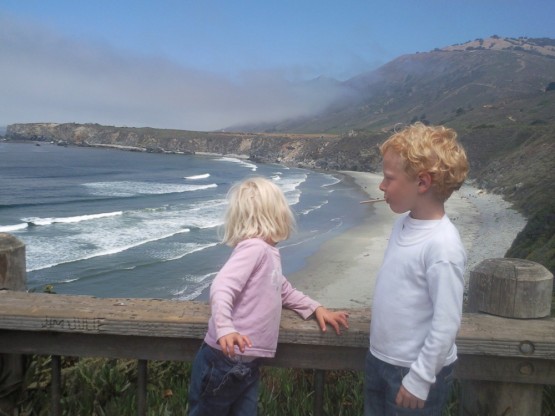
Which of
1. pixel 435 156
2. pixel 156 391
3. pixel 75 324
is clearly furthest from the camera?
pixel 156 391

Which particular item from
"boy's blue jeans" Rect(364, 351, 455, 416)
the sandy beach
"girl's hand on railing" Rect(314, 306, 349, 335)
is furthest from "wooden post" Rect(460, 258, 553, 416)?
the sandy beach

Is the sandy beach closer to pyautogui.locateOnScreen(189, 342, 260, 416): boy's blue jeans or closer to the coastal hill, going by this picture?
the coastal hill

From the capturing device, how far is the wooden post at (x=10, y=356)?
223 centimetres

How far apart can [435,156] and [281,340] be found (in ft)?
2.95

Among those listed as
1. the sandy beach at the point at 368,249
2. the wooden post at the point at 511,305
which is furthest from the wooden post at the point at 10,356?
the sandy beach at the point at 368,249

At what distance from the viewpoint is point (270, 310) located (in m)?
2.13

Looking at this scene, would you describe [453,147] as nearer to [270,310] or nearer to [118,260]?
[270,310]

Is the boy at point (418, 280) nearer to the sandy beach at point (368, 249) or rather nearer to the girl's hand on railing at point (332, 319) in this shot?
the girl's hand on railing at point (332, 319)

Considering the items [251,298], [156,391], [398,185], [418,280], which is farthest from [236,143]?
[418,280]

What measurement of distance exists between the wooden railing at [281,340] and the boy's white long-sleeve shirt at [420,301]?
0.16 metres

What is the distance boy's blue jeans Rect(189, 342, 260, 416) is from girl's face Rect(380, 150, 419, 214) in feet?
2.72

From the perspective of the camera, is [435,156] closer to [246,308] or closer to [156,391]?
[246,308]

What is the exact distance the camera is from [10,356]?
2250mm

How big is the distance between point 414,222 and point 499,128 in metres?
73.5
